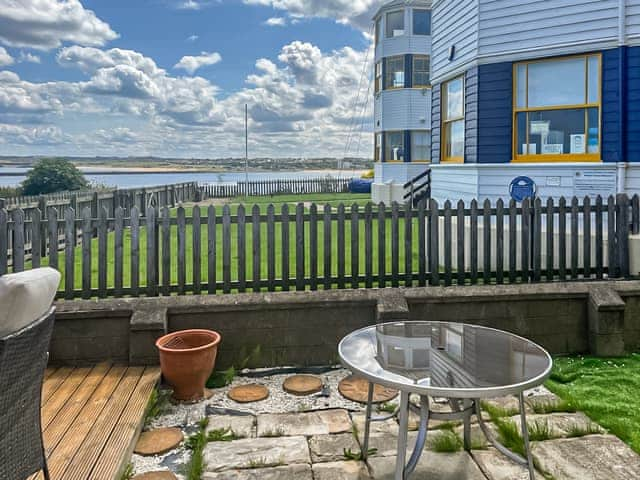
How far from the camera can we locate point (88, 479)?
2.92m

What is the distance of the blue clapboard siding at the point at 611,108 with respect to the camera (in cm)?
803

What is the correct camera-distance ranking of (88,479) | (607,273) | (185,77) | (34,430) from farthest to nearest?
(185,77) → (607,273) → (88,479) → (34,430)

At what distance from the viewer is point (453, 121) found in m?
10.7

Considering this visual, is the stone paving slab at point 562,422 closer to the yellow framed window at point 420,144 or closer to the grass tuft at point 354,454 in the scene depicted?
the grass tuft at point 354,454

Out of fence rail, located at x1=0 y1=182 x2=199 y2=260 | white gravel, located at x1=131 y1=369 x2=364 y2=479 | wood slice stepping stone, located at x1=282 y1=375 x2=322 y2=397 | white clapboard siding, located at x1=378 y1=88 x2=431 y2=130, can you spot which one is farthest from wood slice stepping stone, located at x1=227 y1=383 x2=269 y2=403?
white clapboard siding, located at x1=378 y1=88 x2=431 y2=130

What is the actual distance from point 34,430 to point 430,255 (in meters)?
4.61

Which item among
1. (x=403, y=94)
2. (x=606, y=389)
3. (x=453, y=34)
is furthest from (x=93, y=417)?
(x=403, y=94)

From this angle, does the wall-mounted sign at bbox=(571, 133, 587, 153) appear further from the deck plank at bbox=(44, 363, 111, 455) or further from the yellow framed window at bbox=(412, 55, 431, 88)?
the yellow framed window at bbox=(412, 55, 431, 88)

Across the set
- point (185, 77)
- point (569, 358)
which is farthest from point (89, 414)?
point (185, 77)

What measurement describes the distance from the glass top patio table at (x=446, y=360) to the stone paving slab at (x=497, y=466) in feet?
2.27

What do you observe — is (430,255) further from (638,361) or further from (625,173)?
(625,173)

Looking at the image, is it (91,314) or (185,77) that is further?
(185,77)

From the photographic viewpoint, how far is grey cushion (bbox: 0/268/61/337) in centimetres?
215

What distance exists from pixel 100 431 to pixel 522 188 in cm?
740
